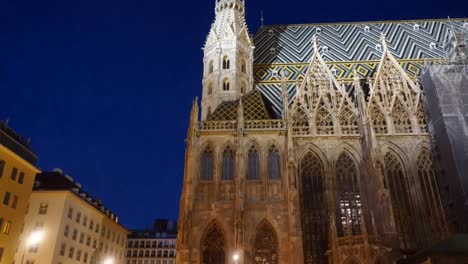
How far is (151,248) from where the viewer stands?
3046 inches

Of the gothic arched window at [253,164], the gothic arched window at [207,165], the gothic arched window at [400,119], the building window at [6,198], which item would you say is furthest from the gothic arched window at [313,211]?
the building window at [6,198]

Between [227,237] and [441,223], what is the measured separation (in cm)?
1323

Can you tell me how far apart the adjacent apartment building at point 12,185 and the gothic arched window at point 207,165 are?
12.8m

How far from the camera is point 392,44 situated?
39406 mm

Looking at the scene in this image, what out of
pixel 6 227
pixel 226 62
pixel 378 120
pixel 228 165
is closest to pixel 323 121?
pixel 378 120

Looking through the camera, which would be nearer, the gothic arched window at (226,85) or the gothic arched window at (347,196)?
the gothic arched window at (347,196)

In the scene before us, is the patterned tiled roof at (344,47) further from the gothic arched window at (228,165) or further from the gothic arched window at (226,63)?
the gothic arched window at (228,165)

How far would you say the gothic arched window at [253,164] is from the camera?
27344mm

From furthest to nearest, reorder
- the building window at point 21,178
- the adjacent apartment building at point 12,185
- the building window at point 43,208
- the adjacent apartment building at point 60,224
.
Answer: the building window at point 43,208 < the adjacent apartment building at point 60,224 < the building window at point 21,178 < the adjacent apartment building at point 12,185

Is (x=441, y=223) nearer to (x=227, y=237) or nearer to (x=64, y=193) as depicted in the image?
(x=227, y=237)

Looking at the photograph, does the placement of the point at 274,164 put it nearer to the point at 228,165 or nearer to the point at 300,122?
the point at 228,165

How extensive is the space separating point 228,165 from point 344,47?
18996mm

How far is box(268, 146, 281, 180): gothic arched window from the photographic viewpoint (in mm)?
27250

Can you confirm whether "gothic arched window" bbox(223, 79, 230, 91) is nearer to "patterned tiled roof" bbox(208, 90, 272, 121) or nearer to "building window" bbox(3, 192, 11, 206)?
"patterned tiled roof" bbox(208, 90, 272, 121)
